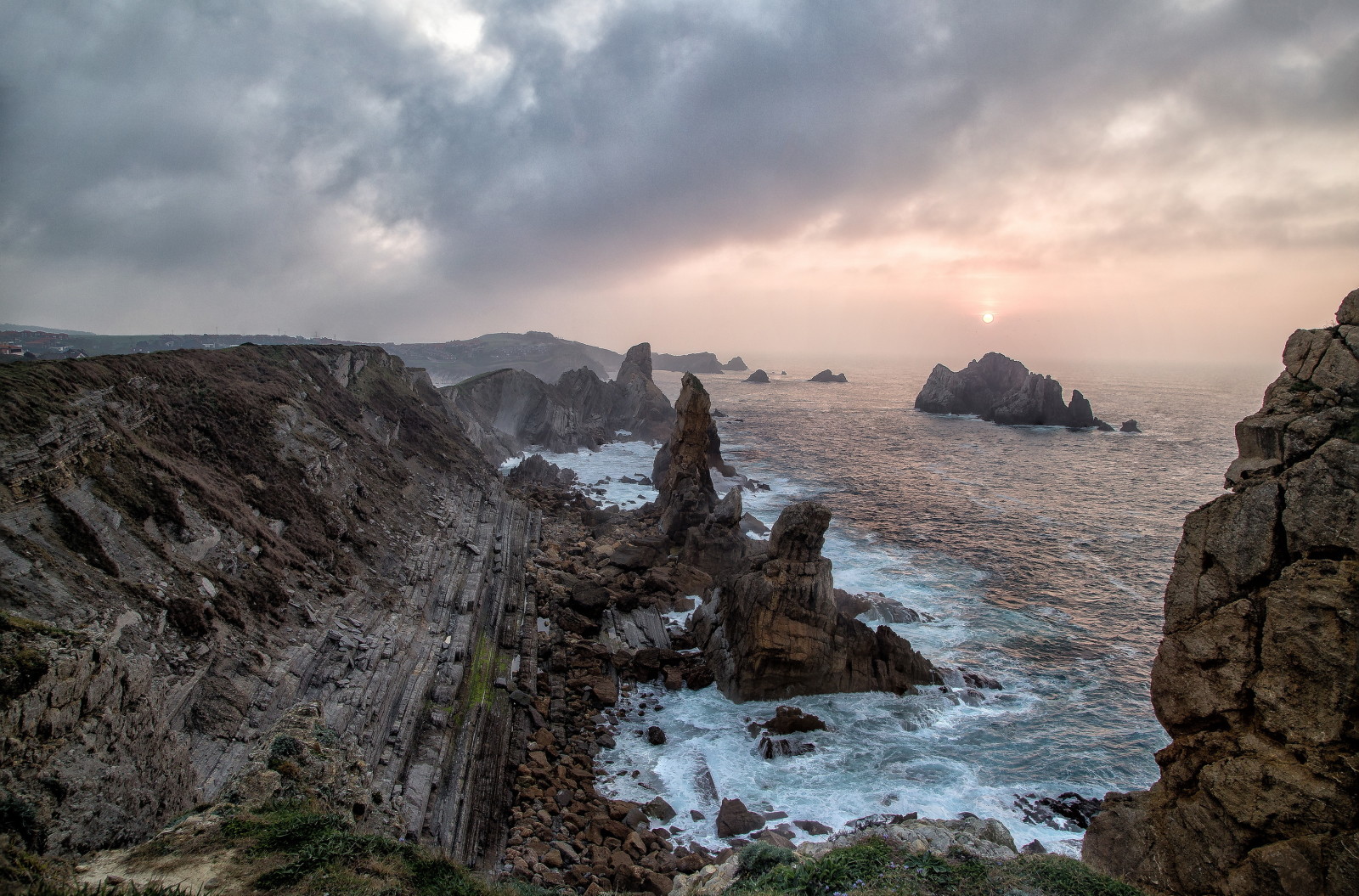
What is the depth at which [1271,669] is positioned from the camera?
10031 mm

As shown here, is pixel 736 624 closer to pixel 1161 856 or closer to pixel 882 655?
pixel 882 655

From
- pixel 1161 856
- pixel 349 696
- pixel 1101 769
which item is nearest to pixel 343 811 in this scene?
pixel 349 696

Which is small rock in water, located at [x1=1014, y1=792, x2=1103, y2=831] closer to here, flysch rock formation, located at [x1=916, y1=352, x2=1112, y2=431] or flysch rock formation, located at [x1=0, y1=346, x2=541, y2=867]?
flysch rock formation, located at [x1=0, y1=346, x2=541, y2=867]

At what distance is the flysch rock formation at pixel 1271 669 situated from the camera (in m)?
9.10

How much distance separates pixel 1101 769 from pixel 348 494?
3171cm

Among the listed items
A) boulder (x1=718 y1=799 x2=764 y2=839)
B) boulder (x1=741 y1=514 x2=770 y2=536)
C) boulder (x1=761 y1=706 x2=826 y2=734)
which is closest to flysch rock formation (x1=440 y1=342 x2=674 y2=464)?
boulder (x1=741 y1=514 x2=770 y2=536)

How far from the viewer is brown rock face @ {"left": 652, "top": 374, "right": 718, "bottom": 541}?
3791cm

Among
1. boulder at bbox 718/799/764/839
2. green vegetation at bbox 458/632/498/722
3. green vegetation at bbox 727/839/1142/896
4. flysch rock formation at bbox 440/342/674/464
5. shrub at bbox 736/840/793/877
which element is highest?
flysch rock formation at bbox 440/342/674/464

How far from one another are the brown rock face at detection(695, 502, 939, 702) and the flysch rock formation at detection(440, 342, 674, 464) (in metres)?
41.1

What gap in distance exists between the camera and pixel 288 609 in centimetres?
1834

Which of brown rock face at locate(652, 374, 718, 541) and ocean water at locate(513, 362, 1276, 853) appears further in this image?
brown rock face at locate(652, 374, 718, 541)

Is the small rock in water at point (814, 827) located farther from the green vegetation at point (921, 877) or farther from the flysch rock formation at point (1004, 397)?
the flysch rock formation at point (1004, 397)

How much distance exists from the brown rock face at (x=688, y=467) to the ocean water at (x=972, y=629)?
22.8 ft

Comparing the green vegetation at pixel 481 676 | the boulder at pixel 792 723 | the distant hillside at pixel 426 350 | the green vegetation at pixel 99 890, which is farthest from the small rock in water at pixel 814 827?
the distant hillside at pixel 426 350
